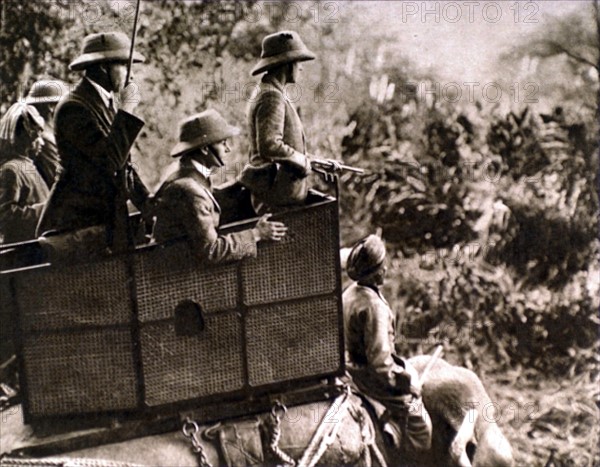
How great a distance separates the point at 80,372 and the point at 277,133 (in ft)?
4.08

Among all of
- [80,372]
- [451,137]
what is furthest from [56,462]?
[451,137]

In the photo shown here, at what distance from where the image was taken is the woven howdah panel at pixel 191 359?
3.64m

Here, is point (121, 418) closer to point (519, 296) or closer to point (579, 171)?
point (519, 296)

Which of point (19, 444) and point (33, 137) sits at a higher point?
point (33, 137)

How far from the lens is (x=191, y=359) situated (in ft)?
12.0

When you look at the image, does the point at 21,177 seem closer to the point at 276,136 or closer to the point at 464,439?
the point at 276,136

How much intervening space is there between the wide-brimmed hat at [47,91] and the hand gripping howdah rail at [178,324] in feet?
2.20

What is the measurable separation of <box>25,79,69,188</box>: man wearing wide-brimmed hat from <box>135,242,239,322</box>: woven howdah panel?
0.52m

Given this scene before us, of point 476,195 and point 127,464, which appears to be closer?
point 127,464

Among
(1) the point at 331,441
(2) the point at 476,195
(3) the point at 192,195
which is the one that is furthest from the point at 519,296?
(3) the point at 192,195

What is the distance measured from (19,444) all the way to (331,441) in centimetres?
126

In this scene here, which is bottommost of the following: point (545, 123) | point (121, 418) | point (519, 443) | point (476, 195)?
point (519, 443)

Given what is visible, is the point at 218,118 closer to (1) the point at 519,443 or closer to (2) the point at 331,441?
(2) the point at 331,441

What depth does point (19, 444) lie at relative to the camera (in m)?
3.62
